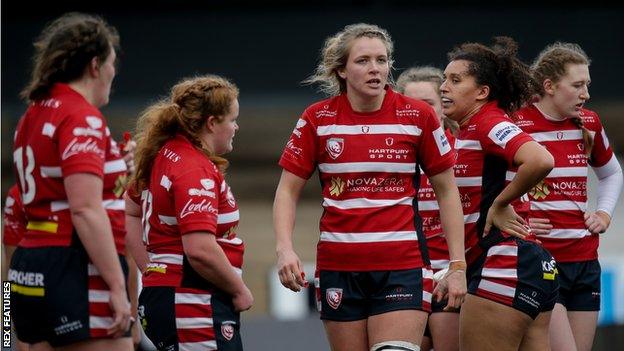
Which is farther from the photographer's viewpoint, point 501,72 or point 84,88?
point 501,72

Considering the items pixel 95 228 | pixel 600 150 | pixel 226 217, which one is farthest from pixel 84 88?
pixel 600 150

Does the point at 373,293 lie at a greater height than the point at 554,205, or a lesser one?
lesser

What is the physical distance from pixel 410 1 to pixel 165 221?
10.1 m

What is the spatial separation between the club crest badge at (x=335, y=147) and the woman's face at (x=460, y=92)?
0.64m

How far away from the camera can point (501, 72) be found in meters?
5.39

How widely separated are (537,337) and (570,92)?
1351 millimetres

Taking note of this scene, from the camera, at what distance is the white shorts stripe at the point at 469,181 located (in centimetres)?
530

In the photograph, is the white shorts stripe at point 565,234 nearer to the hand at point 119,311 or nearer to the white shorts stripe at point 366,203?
the white shorts stripe at point 366,203

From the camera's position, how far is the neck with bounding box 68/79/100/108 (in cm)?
423

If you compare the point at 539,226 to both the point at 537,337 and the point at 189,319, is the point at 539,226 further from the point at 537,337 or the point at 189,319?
the point at 189,319

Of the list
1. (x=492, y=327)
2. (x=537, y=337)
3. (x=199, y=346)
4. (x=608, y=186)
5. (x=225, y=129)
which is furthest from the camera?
(x=608, y=186)

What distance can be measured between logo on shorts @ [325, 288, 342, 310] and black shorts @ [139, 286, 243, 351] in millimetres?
462

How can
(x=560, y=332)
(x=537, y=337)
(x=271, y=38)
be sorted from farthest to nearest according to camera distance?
(x=271, y=38) < (x=560, y=332) < (x=537, y=337)

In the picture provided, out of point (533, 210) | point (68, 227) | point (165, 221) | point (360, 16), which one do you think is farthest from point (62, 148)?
point (360, 16)
